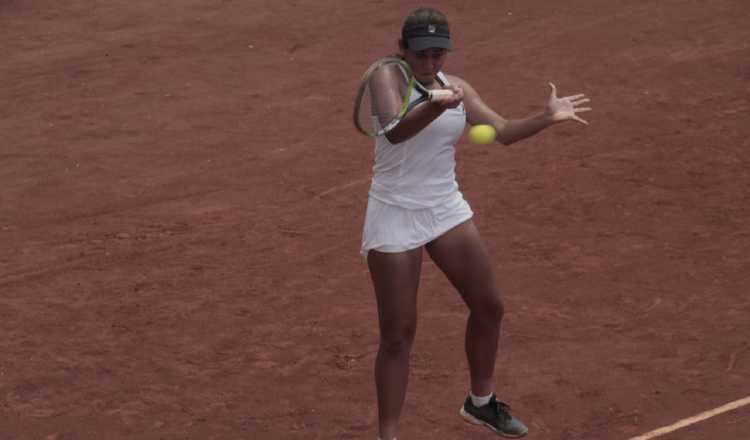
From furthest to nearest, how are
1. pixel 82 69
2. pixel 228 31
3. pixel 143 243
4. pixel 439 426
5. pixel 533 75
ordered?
pixel 228 31, pixel 82 69, pixel 533 75, pixel 143 243, pixel 439 426

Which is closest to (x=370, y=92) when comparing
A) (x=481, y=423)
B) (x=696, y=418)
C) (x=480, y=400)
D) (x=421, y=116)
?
(x=421, y=116)

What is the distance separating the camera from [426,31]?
6.72 m

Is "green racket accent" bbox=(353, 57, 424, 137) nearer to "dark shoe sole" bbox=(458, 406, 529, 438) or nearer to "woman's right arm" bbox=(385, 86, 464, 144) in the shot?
"woman's right arm" bbox=(385, 86, 464, 144)

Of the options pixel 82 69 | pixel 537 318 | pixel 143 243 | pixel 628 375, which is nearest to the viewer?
pixel 628 375

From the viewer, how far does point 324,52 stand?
56.0ft

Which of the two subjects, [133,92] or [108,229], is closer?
[108,229]

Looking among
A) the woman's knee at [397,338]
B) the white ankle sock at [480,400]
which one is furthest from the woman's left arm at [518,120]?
the white ankle sock at [480,400]

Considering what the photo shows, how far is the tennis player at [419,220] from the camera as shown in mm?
6914

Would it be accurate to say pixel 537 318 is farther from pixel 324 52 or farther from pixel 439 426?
pixel 324 52

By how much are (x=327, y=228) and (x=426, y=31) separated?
499 centimetres


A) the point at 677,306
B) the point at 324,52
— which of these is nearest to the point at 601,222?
the point at 677,306

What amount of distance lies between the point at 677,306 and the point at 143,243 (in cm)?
444

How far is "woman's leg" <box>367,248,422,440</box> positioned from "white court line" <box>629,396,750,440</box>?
1.63 meters

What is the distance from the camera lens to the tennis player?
691 centimetres
